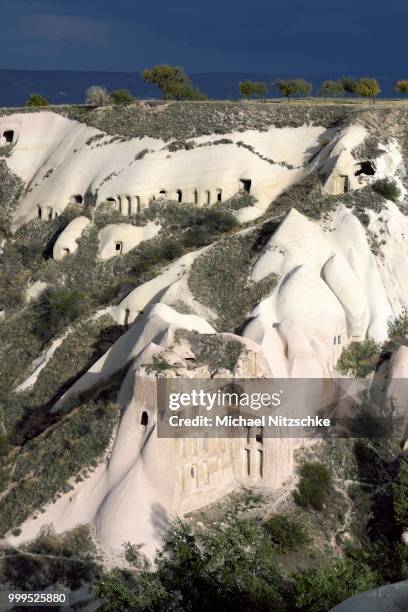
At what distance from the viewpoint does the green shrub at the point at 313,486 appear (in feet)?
78.7

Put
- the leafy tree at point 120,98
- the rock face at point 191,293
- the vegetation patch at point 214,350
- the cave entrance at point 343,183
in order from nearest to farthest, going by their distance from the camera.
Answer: the rock face at point 191,293 < the vegetation patch at point 214,350 < the cave entrance at point 343,183 < the leafy tree at point 120,98

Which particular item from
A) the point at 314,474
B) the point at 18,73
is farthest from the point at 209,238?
the point at 18,73

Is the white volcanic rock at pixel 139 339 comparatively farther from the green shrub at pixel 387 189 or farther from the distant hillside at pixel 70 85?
the distant hillside at pixel 70 85

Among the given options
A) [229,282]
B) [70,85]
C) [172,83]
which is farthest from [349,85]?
A: [70,85]

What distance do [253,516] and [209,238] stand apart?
52.2 ft

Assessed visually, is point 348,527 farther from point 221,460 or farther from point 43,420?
point 43,420

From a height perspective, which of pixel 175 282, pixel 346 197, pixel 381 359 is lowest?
pixel 381 359

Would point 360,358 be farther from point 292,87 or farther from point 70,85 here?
point 70,85

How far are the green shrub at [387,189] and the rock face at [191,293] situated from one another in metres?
0.83

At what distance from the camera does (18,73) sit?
183 m

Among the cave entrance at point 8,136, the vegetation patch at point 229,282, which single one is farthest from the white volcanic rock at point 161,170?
the vegetation patch at point 229,282

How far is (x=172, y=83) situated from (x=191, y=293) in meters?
31.2

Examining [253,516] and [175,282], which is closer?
[253,516]

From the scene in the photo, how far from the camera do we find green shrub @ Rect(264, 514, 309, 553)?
2223cm
